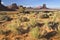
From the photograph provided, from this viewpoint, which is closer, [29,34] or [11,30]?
[29,34]

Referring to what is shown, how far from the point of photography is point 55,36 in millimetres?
13828

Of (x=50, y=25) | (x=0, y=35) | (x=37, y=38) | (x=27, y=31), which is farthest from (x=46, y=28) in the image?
(x=0, y=35)

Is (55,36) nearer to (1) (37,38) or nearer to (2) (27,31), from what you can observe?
(1) (37,38)

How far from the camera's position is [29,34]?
559 inches

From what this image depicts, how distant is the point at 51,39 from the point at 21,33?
256 centimetres

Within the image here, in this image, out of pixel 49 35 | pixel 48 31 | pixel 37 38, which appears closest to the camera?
pixel 37 38

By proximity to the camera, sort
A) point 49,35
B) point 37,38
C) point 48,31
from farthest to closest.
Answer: point 48,31
point 49,35
point 37,38

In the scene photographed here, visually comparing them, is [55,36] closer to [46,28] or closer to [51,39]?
[51,39]

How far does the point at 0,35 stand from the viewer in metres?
14.2

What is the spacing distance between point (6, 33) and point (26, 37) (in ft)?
5.89

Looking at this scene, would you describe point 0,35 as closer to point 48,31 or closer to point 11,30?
point 11,30

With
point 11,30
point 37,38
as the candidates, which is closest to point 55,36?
point 37,38

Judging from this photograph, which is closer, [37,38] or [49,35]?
[37,38]

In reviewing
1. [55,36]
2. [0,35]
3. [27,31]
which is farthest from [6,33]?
[55,36]
